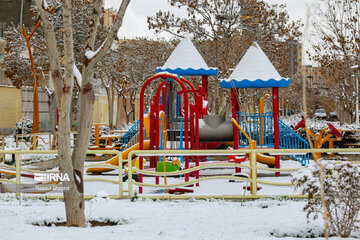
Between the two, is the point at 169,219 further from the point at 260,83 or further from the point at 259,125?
the point at 259,125

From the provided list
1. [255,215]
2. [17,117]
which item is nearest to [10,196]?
[255,215]

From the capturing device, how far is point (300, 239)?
5.74 meters

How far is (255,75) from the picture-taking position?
1282 cm

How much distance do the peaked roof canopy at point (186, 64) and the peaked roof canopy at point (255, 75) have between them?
4.63 feet

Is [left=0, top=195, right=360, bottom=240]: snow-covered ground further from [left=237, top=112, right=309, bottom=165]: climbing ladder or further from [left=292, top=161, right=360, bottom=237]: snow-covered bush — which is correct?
[left=237, top=112, right=309, bottom=165]: climbing ladder

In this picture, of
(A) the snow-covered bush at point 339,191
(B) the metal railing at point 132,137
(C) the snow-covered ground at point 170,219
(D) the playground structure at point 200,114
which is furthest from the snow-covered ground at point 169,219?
(B) the metal railing at point 132,137

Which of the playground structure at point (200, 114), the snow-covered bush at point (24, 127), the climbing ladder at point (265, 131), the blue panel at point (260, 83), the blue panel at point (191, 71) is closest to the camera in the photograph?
the playground structure at point (200, 114)

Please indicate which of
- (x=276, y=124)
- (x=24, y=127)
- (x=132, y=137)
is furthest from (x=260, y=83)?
(x=24, y=127)

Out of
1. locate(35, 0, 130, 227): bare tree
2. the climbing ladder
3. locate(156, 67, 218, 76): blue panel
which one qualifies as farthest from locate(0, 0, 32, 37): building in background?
locate(35, 0, 130, 227): bare tree

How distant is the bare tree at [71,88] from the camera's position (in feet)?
20.5

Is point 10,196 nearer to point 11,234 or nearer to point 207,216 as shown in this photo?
point 11,234

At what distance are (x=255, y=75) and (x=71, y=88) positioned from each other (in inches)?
290

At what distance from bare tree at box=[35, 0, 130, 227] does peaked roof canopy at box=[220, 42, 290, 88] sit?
6.86 meters

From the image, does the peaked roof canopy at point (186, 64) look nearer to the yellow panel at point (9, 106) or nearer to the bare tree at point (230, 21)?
the bare tree at point (230, 21)
